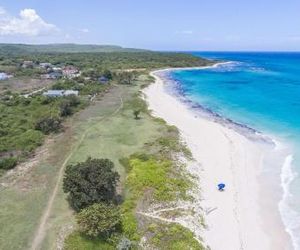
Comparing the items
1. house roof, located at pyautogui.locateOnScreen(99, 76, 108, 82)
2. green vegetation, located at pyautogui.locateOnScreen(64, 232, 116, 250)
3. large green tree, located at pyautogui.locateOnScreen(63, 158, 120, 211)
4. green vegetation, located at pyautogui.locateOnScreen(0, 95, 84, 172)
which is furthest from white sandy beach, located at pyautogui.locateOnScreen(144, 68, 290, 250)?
house roof, located at pyautogui.locateOnScreen(99, 76, 108, 82)

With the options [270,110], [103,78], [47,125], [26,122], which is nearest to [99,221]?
[47,125]

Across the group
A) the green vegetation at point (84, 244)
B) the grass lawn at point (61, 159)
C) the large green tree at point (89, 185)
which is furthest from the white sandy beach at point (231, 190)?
the large green tree at point (89, 185)

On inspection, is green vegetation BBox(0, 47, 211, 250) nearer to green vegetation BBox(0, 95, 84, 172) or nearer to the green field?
A: the green field

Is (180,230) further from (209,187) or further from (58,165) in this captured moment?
(58,165)

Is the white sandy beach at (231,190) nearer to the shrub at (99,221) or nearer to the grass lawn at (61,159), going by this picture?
the shrub at (99,221)

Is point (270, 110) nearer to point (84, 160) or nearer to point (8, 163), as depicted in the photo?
point (84, 160)

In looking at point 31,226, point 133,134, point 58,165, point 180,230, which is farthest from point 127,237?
point 133,134

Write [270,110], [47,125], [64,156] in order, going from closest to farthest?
[64,156], [47,125], [270,110]
